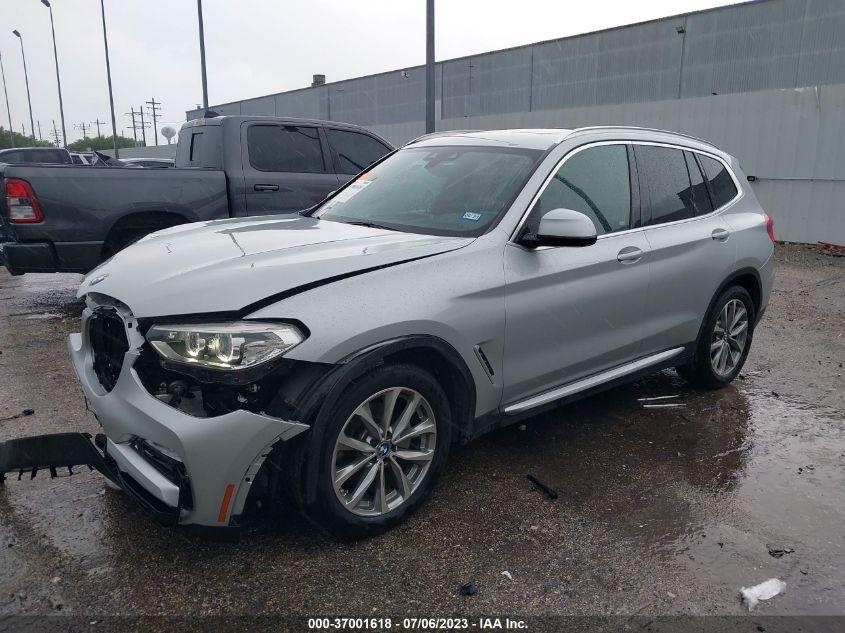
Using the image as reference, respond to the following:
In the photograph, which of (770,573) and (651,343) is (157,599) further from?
(651,343)

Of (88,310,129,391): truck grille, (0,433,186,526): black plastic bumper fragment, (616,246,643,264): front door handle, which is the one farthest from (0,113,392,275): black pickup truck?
(616,246,643,264): front door handle

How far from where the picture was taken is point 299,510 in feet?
8.75

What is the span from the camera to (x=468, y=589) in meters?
2.61

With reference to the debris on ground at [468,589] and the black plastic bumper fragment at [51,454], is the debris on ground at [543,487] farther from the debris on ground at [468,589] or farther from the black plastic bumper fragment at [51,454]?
the black plastic bumper fragment at [51,454]

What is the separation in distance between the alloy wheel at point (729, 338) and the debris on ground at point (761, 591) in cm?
226

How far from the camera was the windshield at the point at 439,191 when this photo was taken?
3.46 metres

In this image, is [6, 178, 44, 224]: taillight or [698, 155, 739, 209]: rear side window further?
Result: [6, 178, 44, 224]: taillight

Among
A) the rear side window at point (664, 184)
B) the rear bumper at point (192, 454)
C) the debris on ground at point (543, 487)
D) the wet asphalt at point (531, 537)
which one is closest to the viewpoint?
the rear bumper at point (192, 454)

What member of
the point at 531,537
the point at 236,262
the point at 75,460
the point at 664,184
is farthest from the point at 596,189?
the point at 75,460

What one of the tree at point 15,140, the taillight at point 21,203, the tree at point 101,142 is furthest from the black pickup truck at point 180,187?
the tree at point 101,142

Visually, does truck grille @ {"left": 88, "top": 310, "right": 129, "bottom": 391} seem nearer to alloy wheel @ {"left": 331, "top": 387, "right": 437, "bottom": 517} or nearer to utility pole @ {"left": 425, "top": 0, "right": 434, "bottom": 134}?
alloy wheel @ {"left": 331, "top": 387, "right": 437, "bottom": 517}

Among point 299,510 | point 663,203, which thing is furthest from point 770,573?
point 663,203

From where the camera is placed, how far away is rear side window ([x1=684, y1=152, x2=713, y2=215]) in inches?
180

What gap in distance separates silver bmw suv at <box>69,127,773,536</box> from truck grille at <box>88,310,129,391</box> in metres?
0.01
